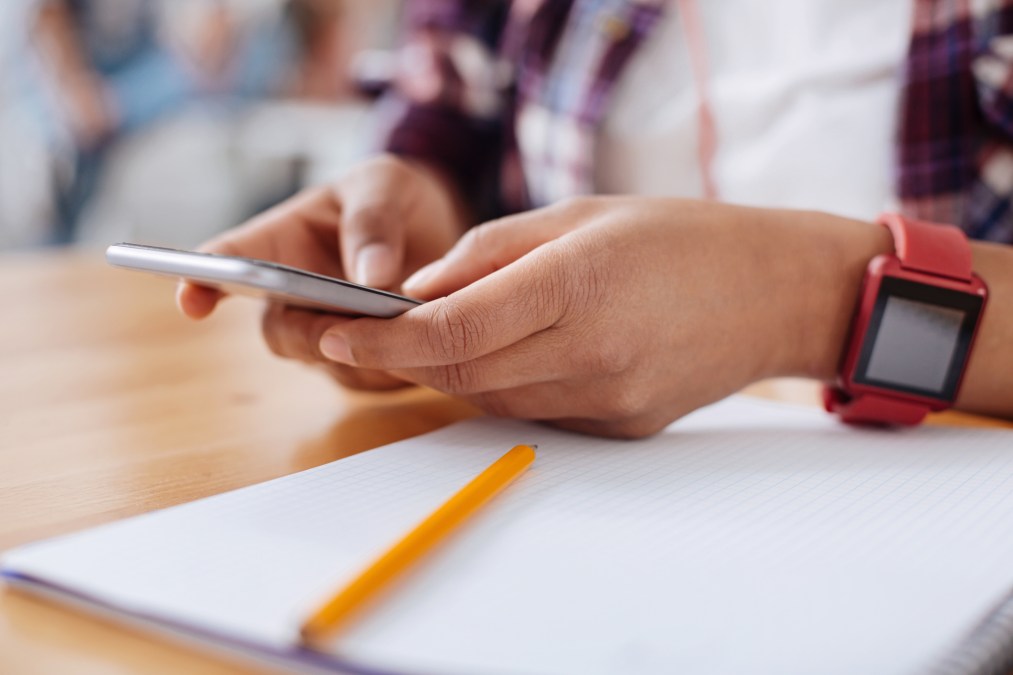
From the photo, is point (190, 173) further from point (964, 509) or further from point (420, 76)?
point (964, 509)

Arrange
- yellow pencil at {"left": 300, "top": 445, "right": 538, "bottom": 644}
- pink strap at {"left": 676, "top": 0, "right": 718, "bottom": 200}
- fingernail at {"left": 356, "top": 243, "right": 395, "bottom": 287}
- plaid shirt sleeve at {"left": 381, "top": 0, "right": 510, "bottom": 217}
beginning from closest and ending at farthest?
yellow pencil at {"left": 300, "top": 445, "right": 538, "bottom": 644}
fingernail at {"left": 356, "top": 243, "right": 395, "bottom": 287}
pink strap at {"left": 676, "top": 0, "right": 718, "bottom": 200}
plaid shirt sleeve at {"left": 381, "top": 0, "right": 510, "bottom": 217}

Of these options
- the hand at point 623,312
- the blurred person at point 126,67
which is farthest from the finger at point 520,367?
the blurred person at point 126,67

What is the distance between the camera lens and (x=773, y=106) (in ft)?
2.48

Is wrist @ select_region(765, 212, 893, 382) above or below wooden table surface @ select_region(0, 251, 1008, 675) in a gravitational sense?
above

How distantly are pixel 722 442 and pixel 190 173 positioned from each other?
2094mm

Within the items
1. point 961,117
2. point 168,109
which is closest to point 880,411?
point 961,117

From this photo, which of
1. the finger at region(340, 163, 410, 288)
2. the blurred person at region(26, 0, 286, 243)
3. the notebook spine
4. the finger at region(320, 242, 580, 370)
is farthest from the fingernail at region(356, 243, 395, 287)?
the blurred person at region(26, 0, 286, 243)

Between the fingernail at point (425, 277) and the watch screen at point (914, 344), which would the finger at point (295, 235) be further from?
the watch screen at point (914, 344)

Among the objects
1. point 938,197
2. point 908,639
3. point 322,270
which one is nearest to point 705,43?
point 938,197

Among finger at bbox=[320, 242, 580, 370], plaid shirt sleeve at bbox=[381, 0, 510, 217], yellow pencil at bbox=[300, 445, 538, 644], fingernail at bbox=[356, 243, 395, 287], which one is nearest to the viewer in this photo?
yellow pencil at bbox=[300, 445, 538, 644]

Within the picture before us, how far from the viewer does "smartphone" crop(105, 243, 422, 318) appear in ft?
1.05

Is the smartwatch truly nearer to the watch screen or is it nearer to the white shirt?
the watch screen

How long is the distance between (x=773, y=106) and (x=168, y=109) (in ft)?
6.68

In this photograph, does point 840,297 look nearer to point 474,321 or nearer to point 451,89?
point 474,321
